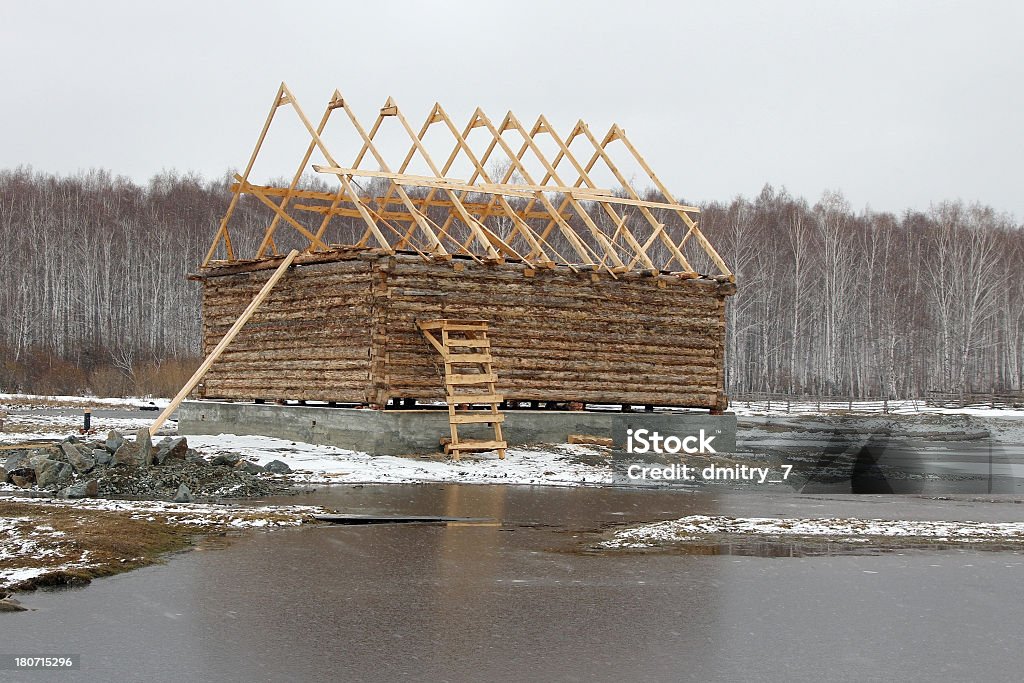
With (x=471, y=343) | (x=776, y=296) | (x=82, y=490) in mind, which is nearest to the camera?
(x=82, y=490)

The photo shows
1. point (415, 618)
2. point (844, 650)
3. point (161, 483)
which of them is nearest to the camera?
point (844, 650)

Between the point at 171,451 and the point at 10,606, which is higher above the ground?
the point at 171,451

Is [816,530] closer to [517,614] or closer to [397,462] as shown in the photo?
[517,614]

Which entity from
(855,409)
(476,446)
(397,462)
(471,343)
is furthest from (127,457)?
(855,409)

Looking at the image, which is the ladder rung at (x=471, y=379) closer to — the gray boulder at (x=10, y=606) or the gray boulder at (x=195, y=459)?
the gray boulder at (x=195, y=459)

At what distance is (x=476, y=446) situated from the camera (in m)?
19.6

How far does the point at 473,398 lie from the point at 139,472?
699cm

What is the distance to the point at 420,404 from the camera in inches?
1008

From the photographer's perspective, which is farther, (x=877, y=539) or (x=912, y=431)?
(x=912, y=431)

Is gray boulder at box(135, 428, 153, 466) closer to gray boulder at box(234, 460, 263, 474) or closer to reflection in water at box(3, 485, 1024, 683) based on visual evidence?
gray boulder at box(234, 460, 263, 474)

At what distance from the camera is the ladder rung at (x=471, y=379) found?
65.8 feet

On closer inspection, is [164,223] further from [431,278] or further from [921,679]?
[921,679]

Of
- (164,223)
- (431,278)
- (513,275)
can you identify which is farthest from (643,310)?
(164,223)

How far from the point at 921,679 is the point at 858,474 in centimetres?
1729
